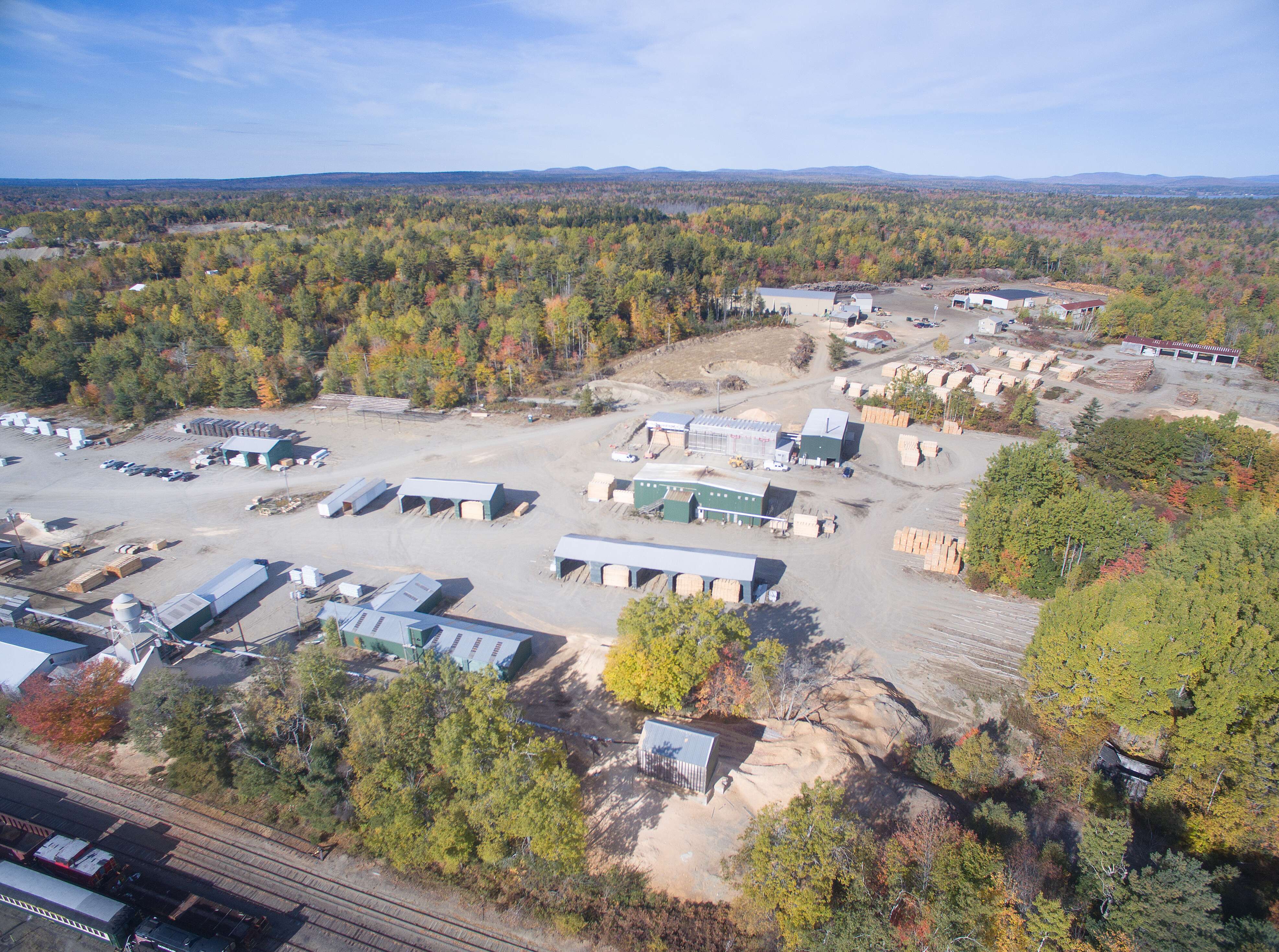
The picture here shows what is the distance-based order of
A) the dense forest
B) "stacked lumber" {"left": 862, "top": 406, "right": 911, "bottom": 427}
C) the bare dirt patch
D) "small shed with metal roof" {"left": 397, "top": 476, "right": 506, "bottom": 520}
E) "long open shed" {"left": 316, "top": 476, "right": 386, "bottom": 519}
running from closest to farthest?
"small shed with metal roof" {"left": 397, "top": 476, "right": 506, "bottom": 520}, "long open shed" {"left": 316, "top": 476, "right": 386, "bottom": 519}, "stacked lumber" {"left": 862, "top": 406, "right": 911, "bottom": 427}, the dense forest, the bare dirt patch

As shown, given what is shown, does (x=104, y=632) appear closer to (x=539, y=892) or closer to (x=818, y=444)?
(x=539, y=892)

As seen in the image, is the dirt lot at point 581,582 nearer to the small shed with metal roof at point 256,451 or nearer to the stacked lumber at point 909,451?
the stacked lumber at point 909,451

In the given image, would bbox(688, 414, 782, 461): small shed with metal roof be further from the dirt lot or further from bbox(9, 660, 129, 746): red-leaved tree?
bbox(9, 660, 129, 746): red-leaved tree

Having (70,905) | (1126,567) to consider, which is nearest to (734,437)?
(1126,567)

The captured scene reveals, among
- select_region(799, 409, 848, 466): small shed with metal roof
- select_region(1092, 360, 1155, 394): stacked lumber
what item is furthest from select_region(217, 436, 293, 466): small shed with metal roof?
select_region(1092, 360, 1155, 394): stacked lumber

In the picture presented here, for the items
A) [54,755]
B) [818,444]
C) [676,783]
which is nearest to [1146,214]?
[818,444]

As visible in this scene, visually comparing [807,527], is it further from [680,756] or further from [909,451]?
[680,756]
